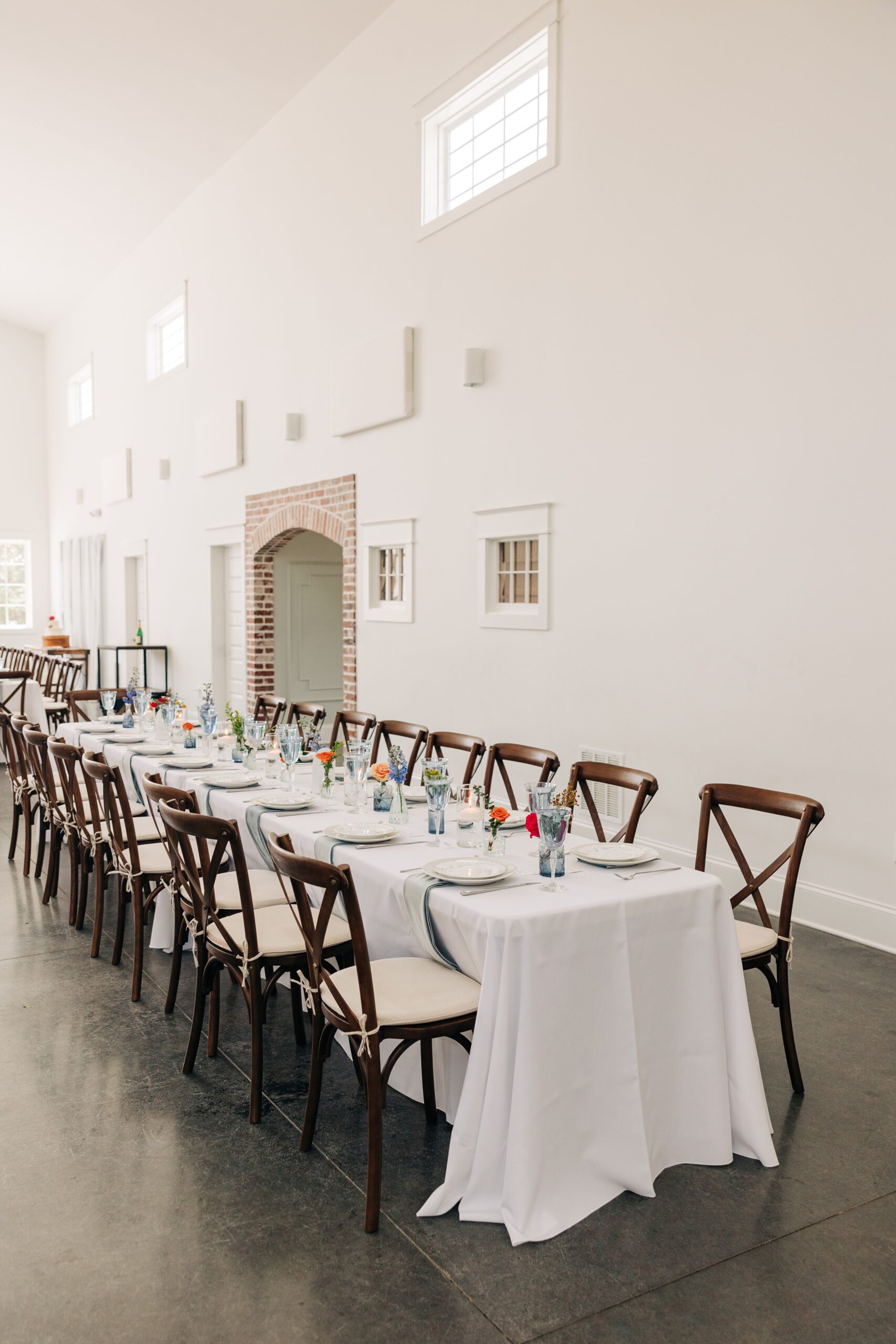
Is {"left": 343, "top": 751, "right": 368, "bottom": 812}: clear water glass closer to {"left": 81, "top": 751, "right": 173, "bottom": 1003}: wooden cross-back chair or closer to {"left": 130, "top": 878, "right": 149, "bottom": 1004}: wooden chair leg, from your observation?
{"left": 81, "top": 751, "right": 173, "bottom": 1003}: wooden cross-back chair

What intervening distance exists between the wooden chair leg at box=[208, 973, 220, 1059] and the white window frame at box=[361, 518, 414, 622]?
413 centimetres

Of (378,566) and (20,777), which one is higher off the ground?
(378,566)

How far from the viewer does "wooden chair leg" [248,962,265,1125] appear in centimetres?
289

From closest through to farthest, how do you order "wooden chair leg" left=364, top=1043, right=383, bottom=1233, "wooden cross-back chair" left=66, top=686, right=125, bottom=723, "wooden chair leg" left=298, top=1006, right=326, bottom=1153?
1. "wooden chair leg" left=364, top=1043, right=383, bottom=1233
2. "wooden chair leg" left=298, top=1006, right=326, bottom=1153
3. "wooden cross-back chair" left=66, top=686, right=125, bottom=723

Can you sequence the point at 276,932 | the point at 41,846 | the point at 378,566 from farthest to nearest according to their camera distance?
the point at 378,566 < the point at 41,846 < the point at 276,932

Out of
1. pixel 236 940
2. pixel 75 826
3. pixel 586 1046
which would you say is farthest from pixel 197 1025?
pixel 75 826

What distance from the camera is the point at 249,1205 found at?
8.13 feet

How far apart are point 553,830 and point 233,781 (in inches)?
75.0

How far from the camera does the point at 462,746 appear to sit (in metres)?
5.08

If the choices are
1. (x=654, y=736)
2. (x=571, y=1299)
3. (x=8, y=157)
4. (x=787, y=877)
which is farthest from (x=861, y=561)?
(x=8, y=157)

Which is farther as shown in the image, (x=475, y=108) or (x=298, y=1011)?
(x=475, y=108)

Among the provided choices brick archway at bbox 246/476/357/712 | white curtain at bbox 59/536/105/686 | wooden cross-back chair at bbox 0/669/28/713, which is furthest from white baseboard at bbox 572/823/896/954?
white curtain at bbox 59/536/105/686

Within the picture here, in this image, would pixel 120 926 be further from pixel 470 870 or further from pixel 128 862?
pixel 470 870

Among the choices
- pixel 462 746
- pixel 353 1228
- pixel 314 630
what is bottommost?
pixel 353 1228
